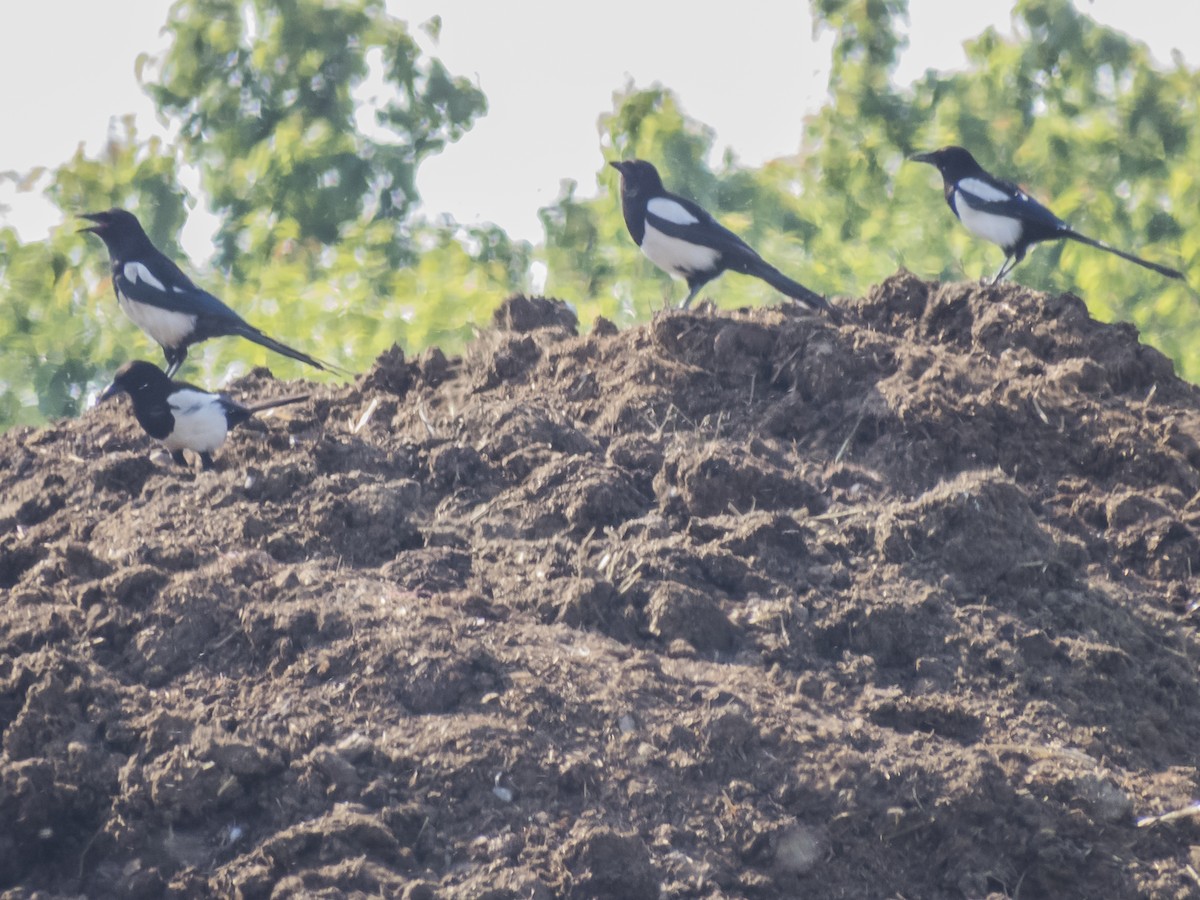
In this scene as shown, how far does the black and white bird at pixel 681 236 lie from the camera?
9.27 metres

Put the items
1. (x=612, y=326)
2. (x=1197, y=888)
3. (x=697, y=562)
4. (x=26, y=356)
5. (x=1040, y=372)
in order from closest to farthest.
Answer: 1. (x=1197, y=888)
2. (x=697, y=562)
3. (x=1040, y=372)
4. (x=612, y=326)
5. (x=26, y=356)

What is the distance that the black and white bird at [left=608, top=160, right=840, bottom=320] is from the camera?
9.27 metres

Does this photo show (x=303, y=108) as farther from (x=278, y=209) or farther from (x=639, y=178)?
(x=639, y=178)

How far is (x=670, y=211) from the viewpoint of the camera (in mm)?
9680

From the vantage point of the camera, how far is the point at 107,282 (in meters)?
15.1

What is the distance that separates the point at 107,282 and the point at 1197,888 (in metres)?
12.7

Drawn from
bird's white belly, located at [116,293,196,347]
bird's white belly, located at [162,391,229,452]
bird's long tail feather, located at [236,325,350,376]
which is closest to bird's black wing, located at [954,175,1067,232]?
bird's long tail feather, located at [236,325,350,376]

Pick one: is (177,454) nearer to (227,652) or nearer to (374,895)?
(227,652)

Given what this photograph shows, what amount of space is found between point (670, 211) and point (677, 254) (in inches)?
12.6

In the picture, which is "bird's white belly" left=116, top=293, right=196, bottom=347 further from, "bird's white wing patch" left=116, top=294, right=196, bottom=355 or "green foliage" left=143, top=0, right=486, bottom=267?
"green foliage" left=143, top=0, right=486, bottom=267

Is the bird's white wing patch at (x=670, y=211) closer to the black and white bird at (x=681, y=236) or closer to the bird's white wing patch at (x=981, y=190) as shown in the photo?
the black and white bird at (x=681, y=236)

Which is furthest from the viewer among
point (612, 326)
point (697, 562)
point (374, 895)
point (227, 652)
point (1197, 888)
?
point (612, 326)

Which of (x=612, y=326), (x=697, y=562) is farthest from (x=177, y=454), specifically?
(x=697, y=562)

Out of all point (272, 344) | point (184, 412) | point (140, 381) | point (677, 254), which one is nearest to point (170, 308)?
point (272, 344)
